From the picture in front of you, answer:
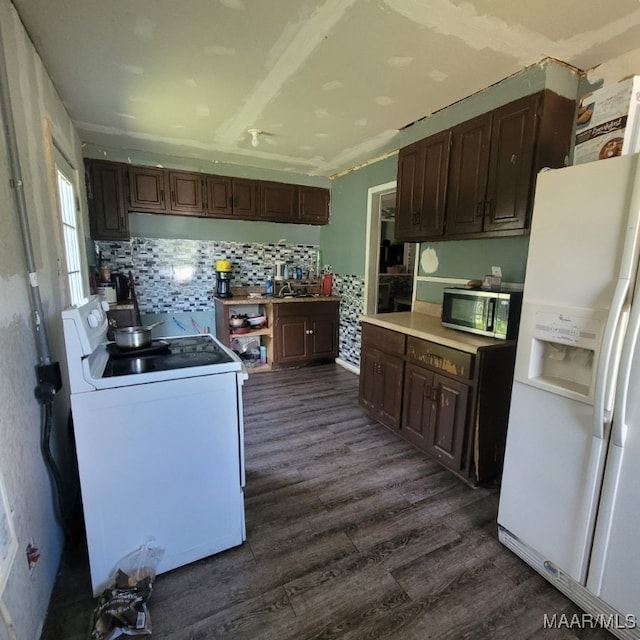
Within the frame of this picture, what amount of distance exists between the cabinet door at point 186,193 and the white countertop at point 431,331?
2.37 metres

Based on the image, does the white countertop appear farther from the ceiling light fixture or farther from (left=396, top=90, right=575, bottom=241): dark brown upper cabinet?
the ceiling light fixture

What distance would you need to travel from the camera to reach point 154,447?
1364mm

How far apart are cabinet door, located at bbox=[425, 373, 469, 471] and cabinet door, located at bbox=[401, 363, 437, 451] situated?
0.03m

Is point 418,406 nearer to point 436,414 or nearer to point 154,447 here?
point 436,414

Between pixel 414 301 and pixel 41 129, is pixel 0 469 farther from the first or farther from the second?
pixel 414 301

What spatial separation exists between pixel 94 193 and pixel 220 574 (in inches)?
138

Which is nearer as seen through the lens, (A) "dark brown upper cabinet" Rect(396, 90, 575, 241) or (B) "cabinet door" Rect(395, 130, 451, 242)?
(A) "dark brown upper cabinet" Rect(396, 90, 575, 241)

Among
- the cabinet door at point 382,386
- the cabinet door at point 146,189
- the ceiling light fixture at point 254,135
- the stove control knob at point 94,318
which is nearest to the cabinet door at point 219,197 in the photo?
the cabinet door at point 146,189

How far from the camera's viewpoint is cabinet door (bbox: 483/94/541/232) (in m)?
1.94

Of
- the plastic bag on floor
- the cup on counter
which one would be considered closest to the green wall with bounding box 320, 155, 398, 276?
the cup on counter

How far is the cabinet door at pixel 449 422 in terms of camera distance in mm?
2015

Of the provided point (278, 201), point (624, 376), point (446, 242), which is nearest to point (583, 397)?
point (624, 376)

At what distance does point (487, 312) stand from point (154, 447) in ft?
6.23

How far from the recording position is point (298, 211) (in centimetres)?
432
